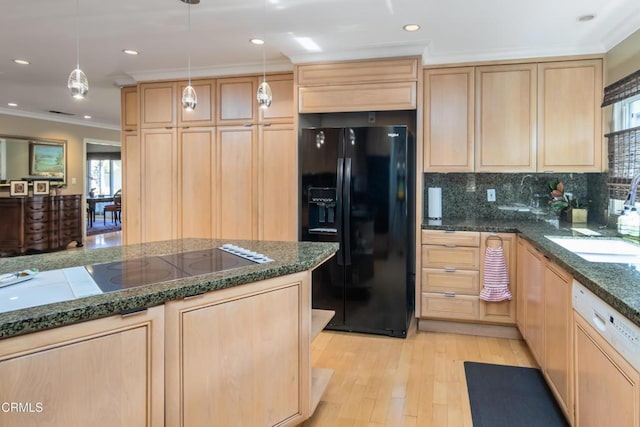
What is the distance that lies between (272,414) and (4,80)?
17.1 feet

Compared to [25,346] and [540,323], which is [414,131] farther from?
[25,346]

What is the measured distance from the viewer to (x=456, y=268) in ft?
11.2

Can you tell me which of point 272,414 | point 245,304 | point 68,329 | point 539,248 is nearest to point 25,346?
point 68,329

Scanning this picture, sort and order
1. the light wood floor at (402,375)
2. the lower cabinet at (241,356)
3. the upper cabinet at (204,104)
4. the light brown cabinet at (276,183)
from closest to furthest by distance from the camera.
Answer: the lower cabinet at (241,356)
the light wood floor at (402,375)
the light brown cabinet at (276,183)
the upper cabinet at (204,104)

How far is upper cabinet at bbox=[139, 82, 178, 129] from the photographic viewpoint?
429 cm

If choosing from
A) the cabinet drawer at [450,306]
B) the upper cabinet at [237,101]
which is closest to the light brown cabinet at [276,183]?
the upper cabinet at [237,101]

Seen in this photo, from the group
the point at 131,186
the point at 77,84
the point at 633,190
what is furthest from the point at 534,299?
the point at 131,186

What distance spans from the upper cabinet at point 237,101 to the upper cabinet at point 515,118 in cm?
161

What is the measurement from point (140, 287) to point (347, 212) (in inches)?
85.6

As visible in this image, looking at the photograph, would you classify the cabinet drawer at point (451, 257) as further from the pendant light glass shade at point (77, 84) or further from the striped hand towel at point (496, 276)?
the pendant light glass shade at point (77, 84)

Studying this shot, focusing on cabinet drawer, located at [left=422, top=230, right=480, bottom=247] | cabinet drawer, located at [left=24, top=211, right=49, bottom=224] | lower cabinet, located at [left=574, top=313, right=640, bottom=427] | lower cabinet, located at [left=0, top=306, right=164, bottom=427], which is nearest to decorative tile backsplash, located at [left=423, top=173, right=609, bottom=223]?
cabinet drawer, located at [left=422, top=230, right=480, bottom=247]

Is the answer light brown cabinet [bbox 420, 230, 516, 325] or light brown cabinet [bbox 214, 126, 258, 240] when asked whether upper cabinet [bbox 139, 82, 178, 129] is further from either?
light brown cabinet [bbox 420, 230, 516, 325]

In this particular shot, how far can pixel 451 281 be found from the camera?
343 centimetres

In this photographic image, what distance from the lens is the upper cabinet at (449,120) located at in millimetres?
3566
